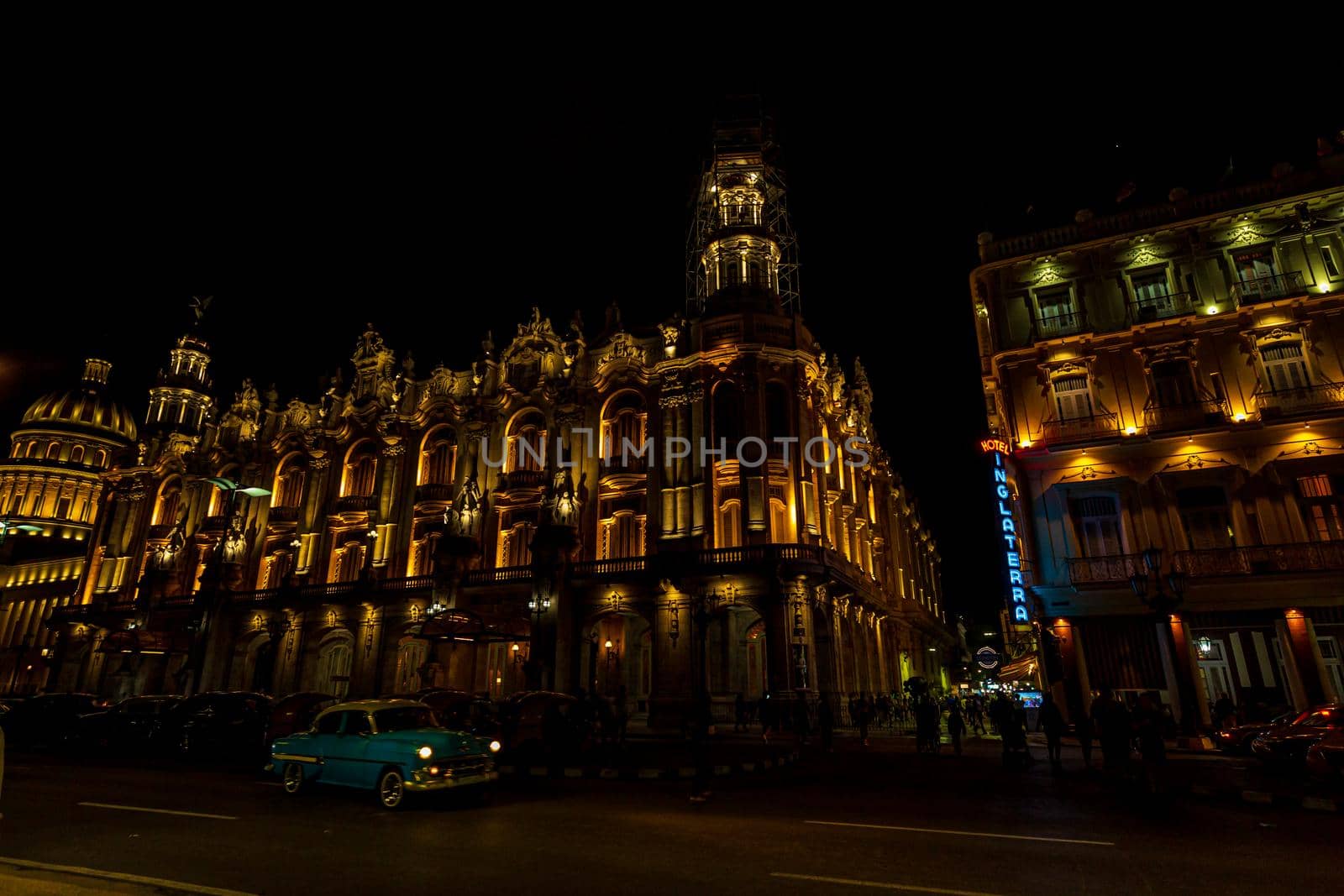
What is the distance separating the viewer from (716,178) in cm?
4403

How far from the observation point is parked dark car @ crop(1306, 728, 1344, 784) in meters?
14.3

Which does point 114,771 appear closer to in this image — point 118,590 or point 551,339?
point 551,339

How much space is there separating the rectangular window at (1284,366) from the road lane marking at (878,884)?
2573cm

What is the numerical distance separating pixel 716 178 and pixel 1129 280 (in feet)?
81.6

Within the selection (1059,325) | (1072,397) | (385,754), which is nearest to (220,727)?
(385,754)

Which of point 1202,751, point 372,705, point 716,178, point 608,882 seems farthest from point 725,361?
point 608,882

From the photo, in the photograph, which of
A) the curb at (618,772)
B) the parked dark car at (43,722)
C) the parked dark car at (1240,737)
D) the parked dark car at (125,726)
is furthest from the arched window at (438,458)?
the parked dark car at (1240,737)

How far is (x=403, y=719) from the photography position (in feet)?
39.1

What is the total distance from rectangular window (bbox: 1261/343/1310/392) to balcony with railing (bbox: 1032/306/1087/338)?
18.9 feet

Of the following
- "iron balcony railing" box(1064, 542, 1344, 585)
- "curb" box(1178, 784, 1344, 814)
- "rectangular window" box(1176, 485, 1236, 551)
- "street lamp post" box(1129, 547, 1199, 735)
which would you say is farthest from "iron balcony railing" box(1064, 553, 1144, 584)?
"curb" box(1178, 784, 1344, 814)

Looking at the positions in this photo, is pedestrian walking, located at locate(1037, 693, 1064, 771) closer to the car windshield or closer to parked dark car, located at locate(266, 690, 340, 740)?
the car windshield

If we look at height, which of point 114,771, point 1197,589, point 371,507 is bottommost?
point 114,771

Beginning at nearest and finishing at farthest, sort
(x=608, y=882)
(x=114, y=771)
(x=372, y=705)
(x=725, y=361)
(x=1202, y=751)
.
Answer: (x=608, y=882), (x=372, y=705), (x=114, y=771), (x=1202, y=751), (x=725, y=361)

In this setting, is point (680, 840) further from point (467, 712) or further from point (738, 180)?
point (738, 180)
